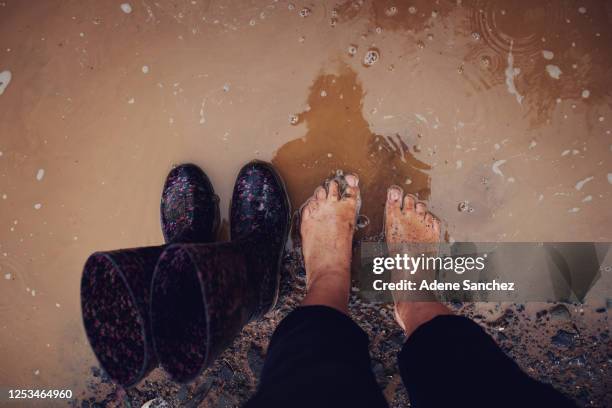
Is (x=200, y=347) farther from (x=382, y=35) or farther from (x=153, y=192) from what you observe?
(x=382, y=35)

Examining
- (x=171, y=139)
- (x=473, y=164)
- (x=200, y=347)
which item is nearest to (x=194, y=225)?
(x=171, y=139)

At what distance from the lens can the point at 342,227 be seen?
168 cm

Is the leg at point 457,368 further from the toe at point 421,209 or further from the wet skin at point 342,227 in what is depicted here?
the toe at point 421,209

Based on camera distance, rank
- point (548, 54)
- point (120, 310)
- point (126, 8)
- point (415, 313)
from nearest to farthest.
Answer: point (120, 310) → point (415, 313) → point (548, 54) → point (126, 8)

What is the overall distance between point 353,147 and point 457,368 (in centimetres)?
99

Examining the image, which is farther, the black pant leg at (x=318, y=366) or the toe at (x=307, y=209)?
the toe at (x=307, y=209)

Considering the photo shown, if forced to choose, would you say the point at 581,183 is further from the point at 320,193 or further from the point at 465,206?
the point at 320,193

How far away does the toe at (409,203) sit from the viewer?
1653 mm

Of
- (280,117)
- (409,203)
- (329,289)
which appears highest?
(280,117)

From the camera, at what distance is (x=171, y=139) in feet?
5.75

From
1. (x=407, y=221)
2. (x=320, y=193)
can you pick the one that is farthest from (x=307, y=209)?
(x=407, y=221)

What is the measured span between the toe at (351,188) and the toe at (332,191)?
0.13 feet

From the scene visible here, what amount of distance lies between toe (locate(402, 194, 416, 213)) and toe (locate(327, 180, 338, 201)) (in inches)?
12.4

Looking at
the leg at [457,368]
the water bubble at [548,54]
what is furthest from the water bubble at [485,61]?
the leg at [457,368]
